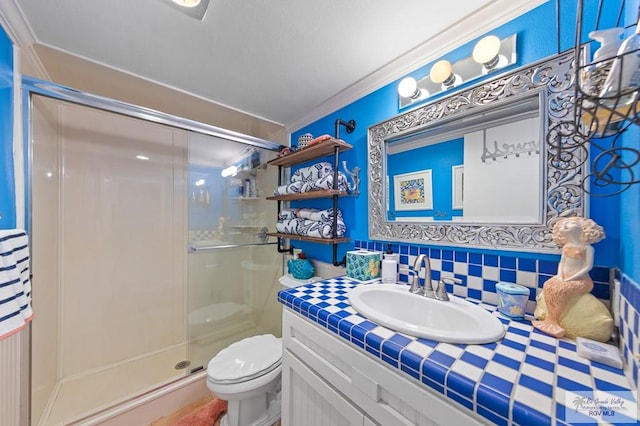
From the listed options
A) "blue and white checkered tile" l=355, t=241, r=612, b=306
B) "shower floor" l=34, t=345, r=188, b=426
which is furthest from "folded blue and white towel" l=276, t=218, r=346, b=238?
"shower floor" l=34, t=345, r=188, b=426

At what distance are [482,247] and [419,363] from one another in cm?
58

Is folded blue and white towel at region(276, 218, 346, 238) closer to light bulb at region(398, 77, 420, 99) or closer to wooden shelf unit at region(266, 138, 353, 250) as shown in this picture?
wooden shelf unit at region(266, 138, 353, 250)

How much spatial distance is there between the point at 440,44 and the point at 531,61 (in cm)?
37

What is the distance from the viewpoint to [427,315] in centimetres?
91

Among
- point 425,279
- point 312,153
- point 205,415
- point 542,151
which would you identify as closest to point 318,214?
point 312,153

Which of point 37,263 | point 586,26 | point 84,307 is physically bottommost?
point 84,307

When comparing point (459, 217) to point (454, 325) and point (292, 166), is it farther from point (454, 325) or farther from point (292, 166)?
point (292, 166)

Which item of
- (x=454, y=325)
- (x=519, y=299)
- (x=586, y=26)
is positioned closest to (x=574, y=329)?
(x=519, y=299)

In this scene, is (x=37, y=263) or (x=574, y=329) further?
(x=37, y=263)

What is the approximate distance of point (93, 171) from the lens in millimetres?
1668

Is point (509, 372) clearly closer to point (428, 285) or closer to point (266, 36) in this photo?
point (428, 285)

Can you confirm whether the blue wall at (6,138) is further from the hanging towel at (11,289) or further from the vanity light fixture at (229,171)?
the vanity light fixture at (229,171)

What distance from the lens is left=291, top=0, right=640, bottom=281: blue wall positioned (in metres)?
0.59

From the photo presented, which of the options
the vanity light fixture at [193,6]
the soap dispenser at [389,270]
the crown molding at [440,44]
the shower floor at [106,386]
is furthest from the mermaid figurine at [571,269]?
the shower floor at [106,386]
